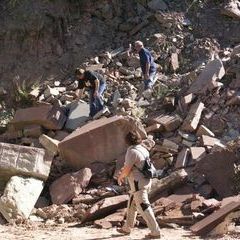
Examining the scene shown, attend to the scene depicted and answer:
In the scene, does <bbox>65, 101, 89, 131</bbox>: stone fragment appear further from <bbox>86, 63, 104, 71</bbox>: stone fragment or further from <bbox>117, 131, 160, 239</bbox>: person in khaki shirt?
<bbox>117, 131, 160, 239</bbox>: person in khaki shirt

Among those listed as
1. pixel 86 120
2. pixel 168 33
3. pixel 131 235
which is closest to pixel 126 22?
Result: pixel 168 33

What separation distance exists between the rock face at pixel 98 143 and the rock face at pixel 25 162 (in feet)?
2.91

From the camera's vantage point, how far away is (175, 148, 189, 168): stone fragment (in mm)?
9820

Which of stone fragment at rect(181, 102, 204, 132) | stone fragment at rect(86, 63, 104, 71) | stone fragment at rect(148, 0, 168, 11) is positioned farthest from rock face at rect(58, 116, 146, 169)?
stone fragment at rect(148, 0, 168, 11)

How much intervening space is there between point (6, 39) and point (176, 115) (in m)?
5.72

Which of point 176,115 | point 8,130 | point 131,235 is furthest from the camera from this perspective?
→ point 8,130

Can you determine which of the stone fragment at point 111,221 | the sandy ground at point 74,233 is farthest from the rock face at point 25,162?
the stone fragment at point 111,221

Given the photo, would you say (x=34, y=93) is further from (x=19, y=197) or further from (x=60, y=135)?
(x=19, y=197)

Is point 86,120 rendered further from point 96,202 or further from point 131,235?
point 131,235

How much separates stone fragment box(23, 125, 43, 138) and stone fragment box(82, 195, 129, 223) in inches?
114

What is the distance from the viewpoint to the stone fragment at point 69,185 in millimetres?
9516

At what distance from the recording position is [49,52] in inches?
578

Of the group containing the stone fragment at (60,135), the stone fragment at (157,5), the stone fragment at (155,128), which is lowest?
the stone fragment at (60,135)

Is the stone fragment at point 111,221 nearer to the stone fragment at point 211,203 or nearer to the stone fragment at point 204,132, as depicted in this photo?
the stone fragment at point 211,203
